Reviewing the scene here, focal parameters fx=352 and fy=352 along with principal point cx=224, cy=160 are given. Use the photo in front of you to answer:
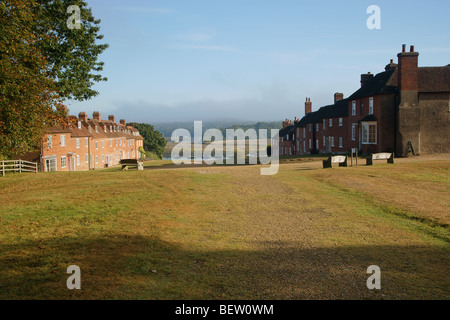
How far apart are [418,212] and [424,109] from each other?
1190 inches

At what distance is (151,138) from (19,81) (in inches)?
4140

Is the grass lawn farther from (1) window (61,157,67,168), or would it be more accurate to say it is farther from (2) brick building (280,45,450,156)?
(1) window (61,157,67,168)

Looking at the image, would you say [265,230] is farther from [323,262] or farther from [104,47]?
[104,47]

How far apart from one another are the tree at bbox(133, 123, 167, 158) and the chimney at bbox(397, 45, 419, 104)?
95.5 m

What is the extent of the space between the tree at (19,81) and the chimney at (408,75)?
34.6 meters

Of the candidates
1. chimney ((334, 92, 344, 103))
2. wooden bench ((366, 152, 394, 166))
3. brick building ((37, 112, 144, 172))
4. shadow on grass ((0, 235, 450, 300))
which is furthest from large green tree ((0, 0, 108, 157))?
chimney ((334, 92, 344, 103))

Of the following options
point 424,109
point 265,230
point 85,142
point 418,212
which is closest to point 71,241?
point 265,230

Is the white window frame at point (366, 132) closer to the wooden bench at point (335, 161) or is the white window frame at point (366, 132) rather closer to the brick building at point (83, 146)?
the wooden bench at point (335, 161)

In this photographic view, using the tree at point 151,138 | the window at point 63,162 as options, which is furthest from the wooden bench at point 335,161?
the tree at point 151,138

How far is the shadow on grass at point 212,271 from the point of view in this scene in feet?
23.0

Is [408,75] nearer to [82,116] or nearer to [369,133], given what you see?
[369,133]

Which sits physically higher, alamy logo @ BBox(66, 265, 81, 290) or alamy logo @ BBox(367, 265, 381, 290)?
alamy logo @ BBox(66, 265, 81, 290)

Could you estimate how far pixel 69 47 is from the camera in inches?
1086

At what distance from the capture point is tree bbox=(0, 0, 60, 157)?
17938 mm
